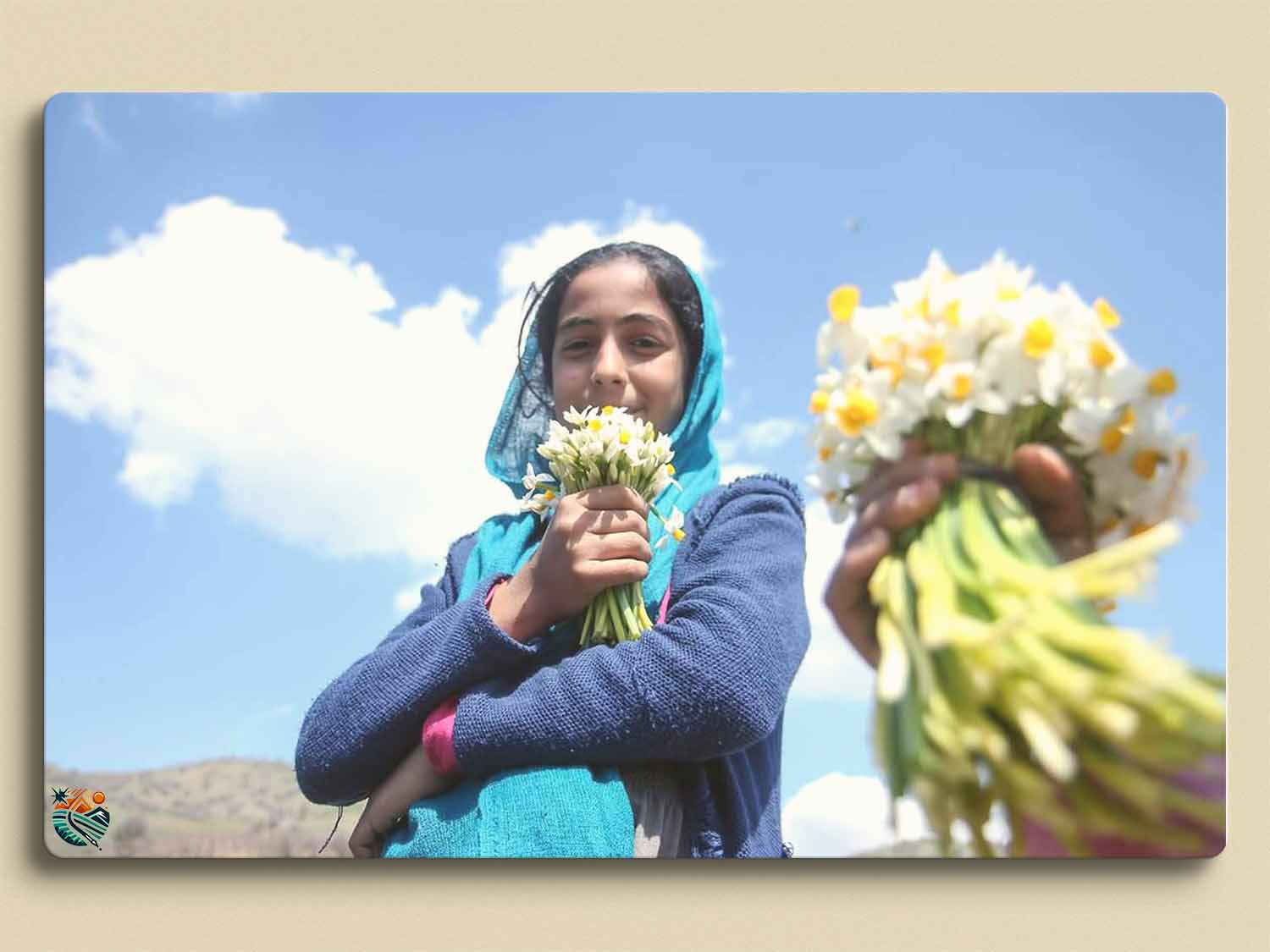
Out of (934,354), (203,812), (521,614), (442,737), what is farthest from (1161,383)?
(203,812)

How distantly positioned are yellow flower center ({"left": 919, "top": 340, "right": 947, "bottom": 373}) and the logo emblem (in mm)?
1363

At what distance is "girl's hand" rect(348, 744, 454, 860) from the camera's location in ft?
5.89

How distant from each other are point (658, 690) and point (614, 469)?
0.96 feet

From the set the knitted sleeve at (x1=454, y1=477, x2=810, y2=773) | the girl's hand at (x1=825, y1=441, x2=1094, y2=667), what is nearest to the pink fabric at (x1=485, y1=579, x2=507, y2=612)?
the knitted sleeve at (x1=454, y1=477, x2=810, y2=773)

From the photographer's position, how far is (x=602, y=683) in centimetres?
173

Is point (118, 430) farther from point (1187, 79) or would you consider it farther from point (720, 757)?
point (1187, 79)

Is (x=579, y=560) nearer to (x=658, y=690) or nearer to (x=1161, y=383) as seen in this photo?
(x=658, y=690)

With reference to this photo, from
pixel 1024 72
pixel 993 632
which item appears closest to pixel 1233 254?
pixel 1024 72

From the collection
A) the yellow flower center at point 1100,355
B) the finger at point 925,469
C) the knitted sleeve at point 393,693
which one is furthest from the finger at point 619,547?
the yellow flower center at point 1100,355

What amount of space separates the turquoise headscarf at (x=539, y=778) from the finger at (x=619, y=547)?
1.7 inches

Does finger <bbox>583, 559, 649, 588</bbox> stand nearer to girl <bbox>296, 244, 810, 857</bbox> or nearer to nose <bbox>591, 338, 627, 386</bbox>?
girl <bbox>296, 244, 810, 857</bbox>

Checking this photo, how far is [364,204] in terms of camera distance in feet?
7.27

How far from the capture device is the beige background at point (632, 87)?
2.04 metres

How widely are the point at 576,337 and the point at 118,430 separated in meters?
0.73
